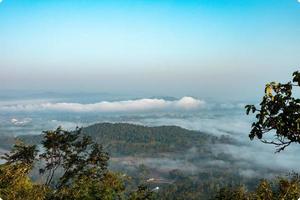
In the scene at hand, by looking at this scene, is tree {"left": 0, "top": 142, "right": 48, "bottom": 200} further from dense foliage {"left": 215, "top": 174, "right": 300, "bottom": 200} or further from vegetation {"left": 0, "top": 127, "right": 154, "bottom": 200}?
dense foliage {"left": 215, "top": 174, "right": 300, "bottom": 200}

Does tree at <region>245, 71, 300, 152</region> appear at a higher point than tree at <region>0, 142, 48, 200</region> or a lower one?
higher

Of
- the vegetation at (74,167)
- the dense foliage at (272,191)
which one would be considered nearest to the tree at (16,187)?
the vegetation at (74,167)

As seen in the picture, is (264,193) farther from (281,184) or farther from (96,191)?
(96,191)

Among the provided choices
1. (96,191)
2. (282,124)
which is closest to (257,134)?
(282,124)

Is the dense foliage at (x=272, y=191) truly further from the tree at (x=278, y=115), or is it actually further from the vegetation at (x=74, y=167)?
the tree at (x=278, y=115)

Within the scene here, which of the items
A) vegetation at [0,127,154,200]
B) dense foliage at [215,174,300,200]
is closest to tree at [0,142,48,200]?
vegetation at [0,127,154,200]

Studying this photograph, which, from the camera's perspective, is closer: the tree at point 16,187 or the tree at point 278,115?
the tree at point 278,115

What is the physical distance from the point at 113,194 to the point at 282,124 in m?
23.2

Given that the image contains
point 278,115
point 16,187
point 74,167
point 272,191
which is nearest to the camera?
point 278,115

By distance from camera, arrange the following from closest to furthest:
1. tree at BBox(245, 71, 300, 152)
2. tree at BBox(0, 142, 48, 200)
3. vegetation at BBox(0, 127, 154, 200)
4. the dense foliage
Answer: tree at BBox(245, 71, 300, 152) < tree at BBox(0, 142, 48, 200) < the dense foliage < vegetation at BBox(0, 127, 154, 200)

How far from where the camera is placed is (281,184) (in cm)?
2806

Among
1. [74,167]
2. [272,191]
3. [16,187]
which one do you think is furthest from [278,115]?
[74,167]

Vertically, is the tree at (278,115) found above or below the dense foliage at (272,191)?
above

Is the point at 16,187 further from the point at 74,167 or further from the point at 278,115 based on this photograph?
the point at 278,115
